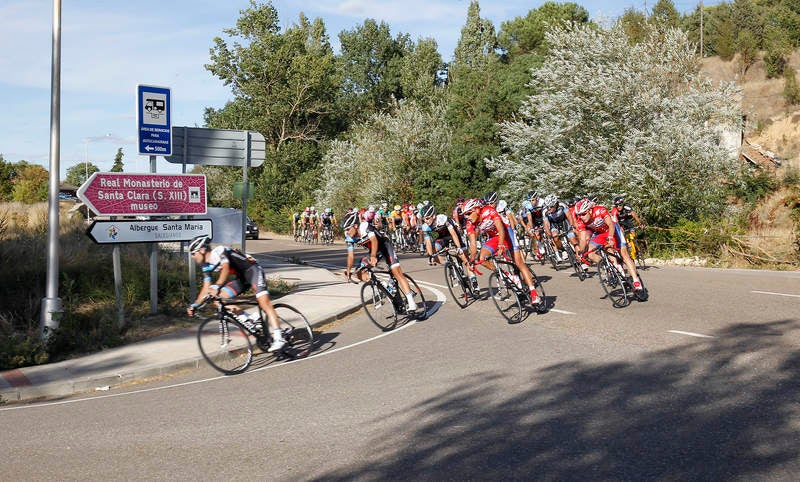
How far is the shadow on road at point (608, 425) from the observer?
15.7ft

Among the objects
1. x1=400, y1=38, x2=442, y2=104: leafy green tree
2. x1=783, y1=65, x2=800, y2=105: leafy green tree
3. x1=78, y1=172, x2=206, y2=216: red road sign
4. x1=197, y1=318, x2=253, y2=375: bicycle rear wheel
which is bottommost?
x1=197, y1=318, x2=253, y2=375: bicycle rear wheel

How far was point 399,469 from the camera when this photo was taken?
500 cm

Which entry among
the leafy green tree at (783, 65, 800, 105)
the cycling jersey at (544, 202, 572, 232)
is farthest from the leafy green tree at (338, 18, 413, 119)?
the cycling jersey at (544, 202, 572, 232)

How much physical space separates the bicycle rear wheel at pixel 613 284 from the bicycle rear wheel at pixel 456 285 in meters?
2.50

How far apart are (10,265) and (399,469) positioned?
1073 centimetres

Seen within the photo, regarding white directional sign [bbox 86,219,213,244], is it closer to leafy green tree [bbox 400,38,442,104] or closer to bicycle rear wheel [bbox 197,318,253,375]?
bicycle rear wheel [bbox 197,318,253,375]

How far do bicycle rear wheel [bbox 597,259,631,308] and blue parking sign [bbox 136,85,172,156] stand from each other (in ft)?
25.0

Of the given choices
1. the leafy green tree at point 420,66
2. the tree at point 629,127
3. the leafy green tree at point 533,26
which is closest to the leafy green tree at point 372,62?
the leafy green tree at point 420,66

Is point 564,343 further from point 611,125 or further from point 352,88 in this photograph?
point 352,88

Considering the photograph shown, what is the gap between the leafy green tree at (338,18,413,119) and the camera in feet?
260

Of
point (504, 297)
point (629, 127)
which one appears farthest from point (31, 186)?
point (504, 297)

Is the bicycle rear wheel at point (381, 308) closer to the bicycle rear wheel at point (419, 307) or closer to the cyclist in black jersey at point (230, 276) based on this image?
the bicycle rear wheel at point (419, 307)

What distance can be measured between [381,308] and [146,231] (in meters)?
4.15

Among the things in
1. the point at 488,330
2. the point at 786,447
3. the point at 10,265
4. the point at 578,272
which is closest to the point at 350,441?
the point at 786,447
